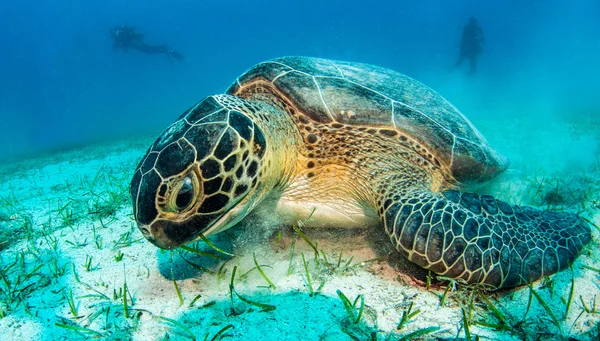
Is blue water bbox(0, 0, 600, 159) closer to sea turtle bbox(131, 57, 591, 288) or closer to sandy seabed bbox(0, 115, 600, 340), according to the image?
sea turtle bbox(131, 57, 591, 288)

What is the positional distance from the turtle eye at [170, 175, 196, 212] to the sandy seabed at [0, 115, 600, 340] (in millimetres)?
499

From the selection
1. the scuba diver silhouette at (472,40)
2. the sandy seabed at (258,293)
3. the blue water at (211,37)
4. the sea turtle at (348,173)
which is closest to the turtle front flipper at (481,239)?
the sea turtle at (348,173)

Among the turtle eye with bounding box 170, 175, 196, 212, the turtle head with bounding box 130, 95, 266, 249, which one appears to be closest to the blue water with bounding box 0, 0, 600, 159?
the turtle head with bounding box 130, 95, 266, 249

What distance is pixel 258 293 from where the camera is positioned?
5.87 ft

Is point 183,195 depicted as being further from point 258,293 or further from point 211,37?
point 211,37

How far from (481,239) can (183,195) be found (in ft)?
5.68

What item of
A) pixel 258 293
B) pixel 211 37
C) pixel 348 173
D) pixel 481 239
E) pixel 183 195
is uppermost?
pixel 211 37

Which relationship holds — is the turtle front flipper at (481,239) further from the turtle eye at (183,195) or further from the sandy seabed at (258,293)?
the turtle eye at (183,195)

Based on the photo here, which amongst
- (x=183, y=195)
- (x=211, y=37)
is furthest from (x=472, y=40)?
(x=211, y=37)

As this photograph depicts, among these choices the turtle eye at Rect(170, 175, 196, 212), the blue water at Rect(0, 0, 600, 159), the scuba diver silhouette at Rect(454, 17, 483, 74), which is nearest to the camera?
the turtle eye at Rect(170, 175, 196, 212)

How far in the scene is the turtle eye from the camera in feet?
5.50

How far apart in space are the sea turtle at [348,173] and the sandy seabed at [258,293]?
0.17 meters

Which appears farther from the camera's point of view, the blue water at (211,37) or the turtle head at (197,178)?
the blue water at (211,37)

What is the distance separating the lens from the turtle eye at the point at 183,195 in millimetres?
1678
